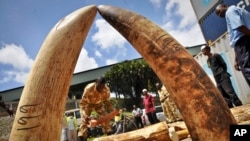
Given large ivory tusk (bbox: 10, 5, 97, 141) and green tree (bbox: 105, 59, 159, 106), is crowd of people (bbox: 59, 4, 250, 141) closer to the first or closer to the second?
large ivory tusk (bbox: 10, 5, 97, 141)

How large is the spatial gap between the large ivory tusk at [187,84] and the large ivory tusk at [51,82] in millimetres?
286

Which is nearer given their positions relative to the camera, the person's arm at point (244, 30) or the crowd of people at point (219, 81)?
the person's arm at point (244, 30)

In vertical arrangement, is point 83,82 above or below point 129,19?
above

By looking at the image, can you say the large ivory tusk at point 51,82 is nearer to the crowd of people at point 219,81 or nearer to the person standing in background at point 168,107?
the crowd of people at point 219,81

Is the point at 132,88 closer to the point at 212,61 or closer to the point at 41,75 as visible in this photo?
the point at 212,61

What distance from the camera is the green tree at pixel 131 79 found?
132 feet

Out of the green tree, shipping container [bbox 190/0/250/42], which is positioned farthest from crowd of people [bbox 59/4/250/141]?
the green tree

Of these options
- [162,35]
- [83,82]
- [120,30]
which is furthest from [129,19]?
[83,82]

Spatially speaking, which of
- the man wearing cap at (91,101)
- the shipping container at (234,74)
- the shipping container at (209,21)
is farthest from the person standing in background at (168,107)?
the shipping container at (209,21)

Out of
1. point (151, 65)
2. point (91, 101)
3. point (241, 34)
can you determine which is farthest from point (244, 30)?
point (91, 101)

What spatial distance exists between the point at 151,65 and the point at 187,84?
19 centimetres

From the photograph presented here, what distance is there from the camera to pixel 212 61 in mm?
5809

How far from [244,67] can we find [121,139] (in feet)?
7.31

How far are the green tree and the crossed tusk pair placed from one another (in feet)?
126
